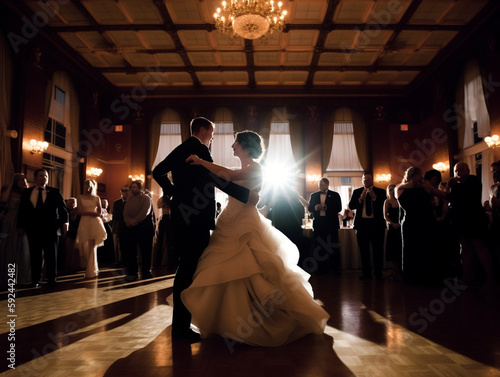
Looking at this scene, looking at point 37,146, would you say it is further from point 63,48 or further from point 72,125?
point 63,48

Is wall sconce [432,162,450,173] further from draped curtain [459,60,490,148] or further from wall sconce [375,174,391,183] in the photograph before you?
wall sconce [375,174,391,183]

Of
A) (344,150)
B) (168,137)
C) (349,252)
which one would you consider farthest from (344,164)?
(168,137)

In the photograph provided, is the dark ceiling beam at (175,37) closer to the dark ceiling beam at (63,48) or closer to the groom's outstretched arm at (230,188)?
the dark ceiling beam at (63,48)

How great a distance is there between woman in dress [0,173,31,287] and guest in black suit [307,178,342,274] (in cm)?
427

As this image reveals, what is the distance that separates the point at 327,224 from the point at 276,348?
3.82 m

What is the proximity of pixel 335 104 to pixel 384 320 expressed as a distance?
9.64 meters

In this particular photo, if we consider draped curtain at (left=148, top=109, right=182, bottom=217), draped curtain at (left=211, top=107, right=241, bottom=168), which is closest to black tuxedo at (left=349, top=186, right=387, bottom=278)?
draped curtain at (left=211, top=107, right=241, bottom=168)

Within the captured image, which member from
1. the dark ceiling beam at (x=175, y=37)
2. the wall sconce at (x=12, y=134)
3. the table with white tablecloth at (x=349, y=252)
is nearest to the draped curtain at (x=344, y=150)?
the dark ceiling beam at (x=175, y=37)

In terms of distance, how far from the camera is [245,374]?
1660 millimetres

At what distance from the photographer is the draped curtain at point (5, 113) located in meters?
6.77

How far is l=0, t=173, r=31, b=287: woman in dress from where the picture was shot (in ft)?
14.4

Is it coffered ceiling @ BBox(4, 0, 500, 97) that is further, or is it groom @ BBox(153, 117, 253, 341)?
coffered ceiling @ BBox(4, 0, 500, 97)

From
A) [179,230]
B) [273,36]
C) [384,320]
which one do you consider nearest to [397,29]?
[273,36]
